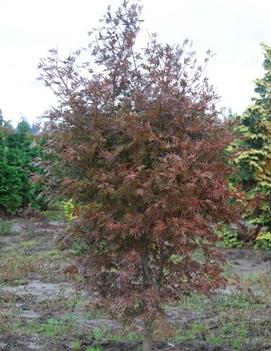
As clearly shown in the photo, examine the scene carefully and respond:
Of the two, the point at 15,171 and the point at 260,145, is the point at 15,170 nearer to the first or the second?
the point at 15,171

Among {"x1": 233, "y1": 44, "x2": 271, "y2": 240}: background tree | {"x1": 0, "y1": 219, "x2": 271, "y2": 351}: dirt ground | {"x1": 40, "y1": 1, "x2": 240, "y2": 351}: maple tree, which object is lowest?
{"x1": 0, "y1": 219, "x2": 271, "y2": 351}: dirt ground

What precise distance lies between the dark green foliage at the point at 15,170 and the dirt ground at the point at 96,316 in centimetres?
615

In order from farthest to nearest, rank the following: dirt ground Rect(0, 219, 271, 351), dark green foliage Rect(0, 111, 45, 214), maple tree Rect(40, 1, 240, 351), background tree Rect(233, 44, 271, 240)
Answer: dark green foliage Rect(0, 111, 45, 214), background tree Rect(233, 44, 271, 240), dirt ground Rect(0, 219, 271, 351), maple tree Rect(40, 1, 240, 351)

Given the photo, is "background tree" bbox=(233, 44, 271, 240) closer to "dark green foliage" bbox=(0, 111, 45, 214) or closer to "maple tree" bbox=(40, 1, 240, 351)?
"dark green foliage" bbox=(0, 111, 45, 214)

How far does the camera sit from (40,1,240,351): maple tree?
444 cm

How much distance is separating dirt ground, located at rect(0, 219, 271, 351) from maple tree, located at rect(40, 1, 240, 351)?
51 centimetres

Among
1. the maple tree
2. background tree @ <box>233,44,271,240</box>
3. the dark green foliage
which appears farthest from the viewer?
the dark green foliage

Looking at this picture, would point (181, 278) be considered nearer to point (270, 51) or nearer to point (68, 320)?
point (68, 320)

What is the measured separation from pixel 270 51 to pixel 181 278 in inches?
338

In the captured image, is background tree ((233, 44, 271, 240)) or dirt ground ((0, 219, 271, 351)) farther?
background tree ((233, 44, 271, 240))

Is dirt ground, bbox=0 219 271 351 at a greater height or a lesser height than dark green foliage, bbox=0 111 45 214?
lesser

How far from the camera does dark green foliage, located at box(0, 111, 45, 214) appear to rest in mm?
17141

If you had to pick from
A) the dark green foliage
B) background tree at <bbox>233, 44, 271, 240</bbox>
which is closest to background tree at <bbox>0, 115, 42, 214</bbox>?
the dark green foliage

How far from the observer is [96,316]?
7102 mm
